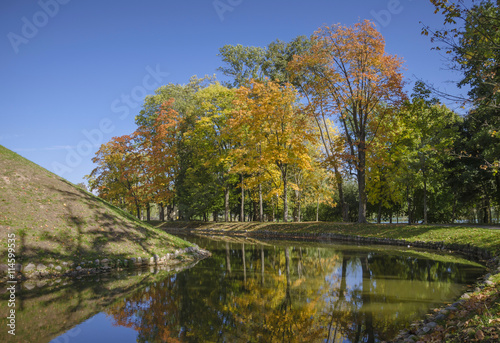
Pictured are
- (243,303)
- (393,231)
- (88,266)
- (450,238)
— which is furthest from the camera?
(393,231)

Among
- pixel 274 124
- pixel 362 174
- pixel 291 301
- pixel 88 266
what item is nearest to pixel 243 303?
pixel 291 301

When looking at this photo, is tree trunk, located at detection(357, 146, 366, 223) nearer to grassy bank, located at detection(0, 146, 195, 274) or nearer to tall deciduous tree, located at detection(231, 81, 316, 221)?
tall deciduous tree, located at detection(231, 81, 316, 221)

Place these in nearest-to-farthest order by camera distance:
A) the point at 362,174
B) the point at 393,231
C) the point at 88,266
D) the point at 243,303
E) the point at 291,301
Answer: the point at 243,303, the point at 291,301, the point at 88,266, the point at 393,231, the point at 362,174

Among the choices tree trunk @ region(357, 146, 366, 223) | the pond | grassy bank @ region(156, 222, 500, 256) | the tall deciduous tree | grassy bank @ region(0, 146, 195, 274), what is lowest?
the pond

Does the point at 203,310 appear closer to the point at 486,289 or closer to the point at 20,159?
the point at 486,289

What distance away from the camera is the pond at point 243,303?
609 cm

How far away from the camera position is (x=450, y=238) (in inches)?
723

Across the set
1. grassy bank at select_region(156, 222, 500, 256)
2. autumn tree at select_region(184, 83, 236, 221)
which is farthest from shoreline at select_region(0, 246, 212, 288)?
autumn tree at select_region(184, 83, 236, 221)

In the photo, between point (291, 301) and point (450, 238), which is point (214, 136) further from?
point (291, 301)

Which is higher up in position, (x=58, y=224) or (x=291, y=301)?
(x=58, y=224)

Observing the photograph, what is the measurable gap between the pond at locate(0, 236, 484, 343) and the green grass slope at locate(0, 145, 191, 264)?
5.97 feet

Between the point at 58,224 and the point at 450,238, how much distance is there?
63.2 feet

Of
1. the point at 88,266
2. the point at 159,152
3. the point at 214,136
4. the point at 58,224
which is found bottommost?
the point at 88,266

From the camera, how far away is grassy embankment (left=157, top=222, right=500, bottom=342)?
14.9 ft
